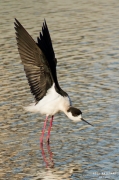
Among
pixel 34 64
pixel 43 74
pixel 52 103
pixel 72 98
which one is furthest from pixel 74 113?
pixel 72 98

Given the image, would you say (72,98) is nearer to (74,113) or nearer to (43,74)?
(74,113)

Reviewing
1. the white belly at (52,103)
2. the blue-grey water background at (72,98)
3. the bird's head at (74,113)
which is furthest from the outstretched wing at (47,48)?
the blue-grey water background at (72,98)

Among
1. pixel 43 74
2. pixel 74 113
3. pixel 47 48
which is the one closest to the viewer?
pixel 47 48

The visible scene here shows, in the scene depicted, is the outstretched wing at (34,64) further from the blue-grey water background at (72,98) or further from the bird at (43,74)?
the blue-grey water background at (72,98)

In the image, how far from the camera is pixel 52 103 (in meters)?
9.23

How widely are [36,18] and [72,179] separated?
11174 millimetres

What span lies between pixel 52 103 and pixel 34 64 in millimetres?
629

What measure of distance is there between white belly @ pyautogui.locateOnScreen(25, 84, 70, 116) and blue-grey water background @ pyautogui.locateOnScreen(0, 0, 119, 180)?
16.1 inches

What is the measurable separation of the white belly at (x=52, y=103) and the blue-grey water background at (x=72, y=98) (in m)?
0.41

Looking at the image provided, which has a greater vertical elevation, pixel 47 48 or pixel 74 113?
pixel 47 48

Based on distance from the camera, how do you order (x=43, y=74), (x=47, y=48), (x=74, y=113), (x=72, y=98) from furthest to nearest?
(x=72, y=98) < (x=74, y=113) < (x=43, y=74) < (x=47, y=48)

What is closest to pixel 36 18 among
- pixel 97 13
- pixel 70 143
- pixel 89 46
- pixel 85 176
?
pixel 97 13

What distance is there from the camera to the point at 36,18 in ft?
60.3

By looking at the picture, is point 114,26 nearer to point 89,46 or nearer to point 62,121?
point 89,46
